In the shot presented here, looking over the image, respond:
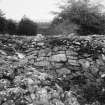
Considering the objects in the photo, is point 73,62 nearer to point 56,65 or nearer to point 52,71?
point 56,65

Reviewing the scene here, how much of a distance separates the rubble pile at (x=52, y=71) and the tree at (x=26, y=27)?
38.5 inches

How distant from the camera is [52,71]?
5180 mm

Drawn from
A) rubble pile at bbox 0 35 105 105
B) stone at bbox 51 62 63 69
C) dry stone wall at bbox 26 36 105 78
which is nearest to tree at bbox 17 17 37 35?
rubble pile at bbox 0 35 105 105

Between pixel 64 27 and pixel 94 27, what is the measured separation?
1.04 metres

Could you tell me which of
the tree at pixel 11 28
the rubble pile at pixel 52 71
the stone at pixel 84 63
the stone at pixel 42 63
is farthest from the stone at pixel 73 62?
the tree at pixel 11 28

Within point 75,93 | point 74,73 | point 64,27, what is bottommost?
point 75,93

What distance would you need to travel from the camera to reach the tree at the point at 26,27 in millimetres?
7176

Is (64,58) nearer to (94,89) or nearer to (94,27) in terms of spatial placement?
(94,89)

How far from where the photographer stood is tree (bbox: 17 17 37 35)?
23.5 feet

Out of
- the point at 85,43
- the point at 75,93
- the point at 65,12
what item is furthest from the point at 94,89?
the point at 65,12

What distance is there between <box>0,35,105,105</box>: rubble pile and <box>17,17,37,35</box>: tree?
0.98m

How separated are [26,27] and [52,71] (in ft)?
8.16

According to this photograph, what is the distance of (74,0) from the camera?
858 cm

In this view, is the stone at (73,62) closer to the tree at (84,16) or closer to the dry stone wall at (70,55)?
the dry stone wall at (70,55)
